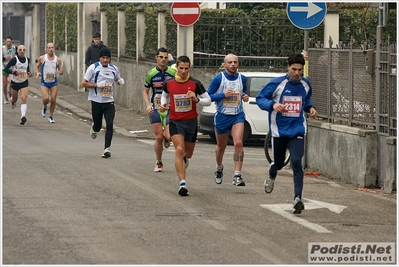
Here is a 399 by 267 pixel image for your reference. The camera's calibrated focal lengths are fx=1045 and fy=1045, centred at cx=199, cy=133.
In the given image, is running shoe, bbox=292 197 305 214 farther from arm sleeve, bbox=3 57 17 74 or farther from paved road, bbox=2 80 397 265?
arm sleeve, bbox=3 57 17 74

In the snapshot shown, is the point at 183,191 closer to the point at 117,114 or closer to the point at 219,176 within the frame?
the point at 219,176

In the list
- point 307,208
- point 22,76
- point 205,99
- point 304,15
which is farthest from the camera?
point 22,76

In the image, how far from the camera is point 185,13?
70.6 ft

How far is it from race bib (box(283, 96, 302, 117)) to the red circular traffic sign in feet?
31.8

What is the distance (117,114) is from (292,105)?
1638 cm

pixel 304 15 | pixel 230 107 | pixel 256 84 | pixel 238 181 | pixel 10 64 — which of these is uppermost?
pixel 304 15

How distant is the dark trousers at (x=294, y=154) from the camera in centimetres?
1173

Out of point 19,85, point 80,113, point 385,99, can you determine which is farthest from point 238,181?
point 80,113

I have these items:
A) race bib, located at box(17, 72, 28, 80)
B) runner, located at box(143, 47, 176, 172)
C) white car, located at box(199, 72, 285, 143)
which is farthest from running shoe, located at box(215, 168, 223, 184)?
race bib, located at box(17, 72, 28, 80)

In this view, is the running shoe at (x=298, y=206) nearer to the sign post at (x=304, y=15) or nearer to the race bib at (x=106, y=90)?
the sign post at (x=304, y=15)

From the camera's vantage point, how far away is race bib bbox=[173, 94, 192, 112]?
13.3 meters

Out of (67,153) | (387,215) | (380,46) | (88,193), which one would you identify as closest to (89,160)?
(67,153)

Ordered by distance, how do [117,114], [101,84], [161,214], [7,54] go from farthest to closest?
[7,54], [117,114], [101,84], [161,214]

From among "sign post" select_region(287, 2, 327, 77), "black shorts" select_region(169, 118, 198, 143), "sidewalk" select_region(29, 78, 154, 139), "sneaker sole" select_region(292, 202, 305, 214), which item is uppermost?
"sign post" select_region(287, 2, 327, 77)
